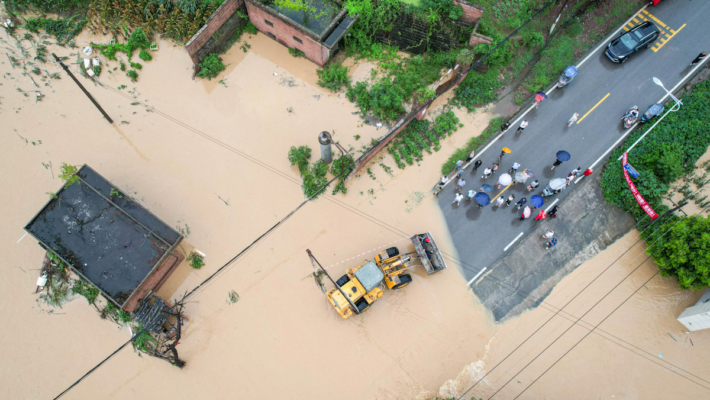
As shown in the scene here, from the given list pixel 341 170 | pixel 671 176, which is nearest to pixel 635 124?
pixel 671 176

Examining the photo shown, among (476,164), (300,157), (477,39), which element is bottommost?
(300,157)

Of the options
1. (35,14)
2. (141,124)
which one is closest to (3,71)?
(35,14)

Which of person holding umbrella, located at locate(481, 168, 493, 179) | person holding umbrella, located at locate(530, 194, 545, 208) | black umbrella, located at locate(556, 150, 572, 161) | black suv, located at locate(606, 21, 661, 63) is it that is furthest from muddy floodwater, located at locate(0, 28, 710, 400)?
black suv, located at locate(606, 21, 661, 63)

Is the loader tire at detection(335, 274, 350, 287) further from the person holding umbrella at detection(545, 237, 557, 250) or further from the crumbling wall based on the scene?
the crumbling wall

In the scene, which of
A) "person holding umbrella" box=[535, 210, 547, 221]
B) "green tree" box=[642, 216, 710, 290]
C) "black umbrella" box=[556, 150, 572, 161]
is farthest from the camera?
"person holding umbrella" box=[535, 210, 547, 221]

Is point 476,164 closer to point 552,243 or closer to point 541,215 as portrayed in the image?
point 541,215

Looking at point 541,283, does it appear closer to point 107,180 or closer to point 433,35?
point 433,35
